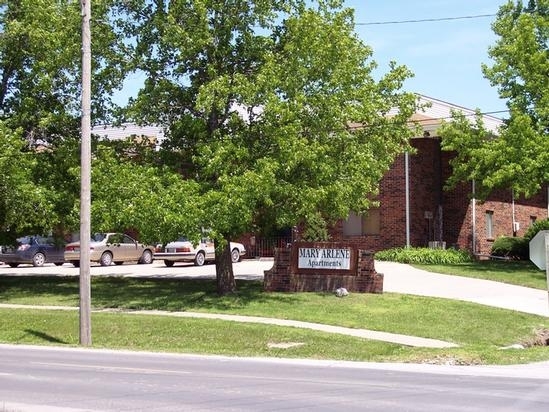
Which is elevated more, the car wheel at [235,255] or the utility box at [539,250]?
the utility box at [539,250]

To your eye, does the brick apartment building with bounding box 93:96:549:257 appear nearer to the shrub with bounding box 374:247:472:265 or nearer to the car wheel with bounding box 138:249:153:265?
the shrub with bounding box 374:247:472:265

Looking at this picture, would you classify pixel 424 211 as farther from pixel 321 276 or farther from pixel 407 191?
pixel 321 276

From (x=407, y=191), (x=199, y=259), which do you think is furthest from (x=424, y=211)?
(x=199, y=259)

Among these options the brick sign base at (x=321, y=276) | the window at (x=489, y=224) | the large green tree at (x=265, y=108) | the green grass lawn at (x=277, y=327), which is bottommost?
the green grass lawn at (x=277, y=327)

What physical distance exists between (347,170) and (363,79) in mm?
2780

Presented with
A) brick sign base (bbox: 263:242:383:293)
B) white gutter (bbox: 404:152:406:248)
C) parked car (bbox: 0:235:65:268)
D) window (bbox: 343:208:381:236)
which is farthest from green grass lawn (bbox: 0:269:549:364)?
parked car (bbox: 0:235:65:268)

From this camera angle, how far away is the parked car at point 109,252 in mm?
36375

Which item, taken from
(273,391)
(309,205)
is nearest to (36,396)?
(273,391)

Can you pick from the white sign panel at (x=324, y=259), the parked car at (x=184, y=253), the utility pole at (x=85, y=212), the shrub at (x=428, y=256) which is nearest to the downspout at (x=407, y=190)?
the shrub at (x=428, y=256)

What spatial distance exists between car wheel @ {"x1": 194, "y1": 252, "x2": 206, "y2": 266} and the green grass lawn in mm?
10266

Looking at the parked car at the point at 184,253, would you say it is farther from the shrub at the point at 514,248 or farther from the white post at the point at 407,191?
the shrub at the point at 514,248

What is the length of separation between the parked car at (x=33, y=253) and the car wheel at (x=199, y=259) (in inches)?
A: 288

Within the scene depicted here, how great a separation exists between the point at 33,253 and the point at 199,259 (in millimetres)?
9165

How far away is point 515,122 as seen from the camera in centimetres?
2769
